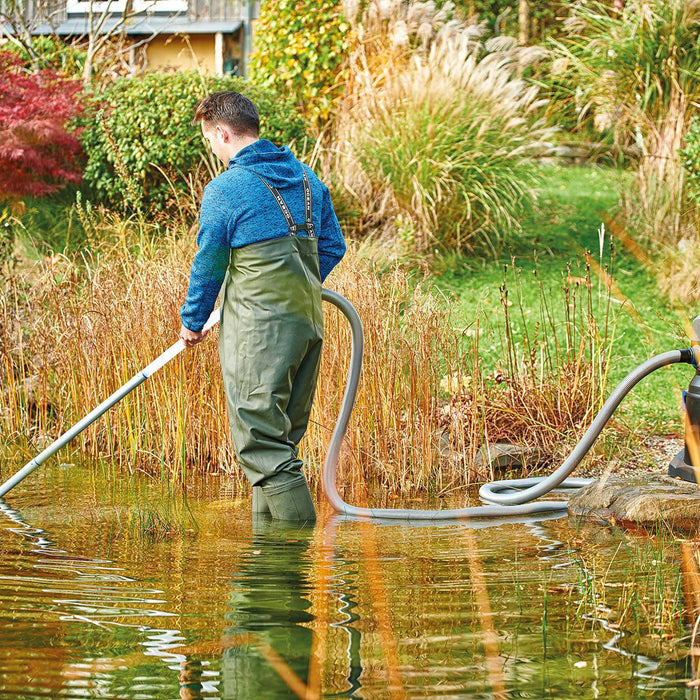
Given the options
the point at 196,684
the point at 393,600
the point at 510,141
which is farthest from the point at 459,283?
the point at 196,684

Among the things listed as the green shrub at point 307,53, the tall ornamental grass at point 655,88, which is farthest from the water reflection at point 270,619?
the green shrub at point 307,53

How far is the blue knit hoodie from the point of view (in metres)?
4.50

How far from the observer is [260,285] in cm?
454

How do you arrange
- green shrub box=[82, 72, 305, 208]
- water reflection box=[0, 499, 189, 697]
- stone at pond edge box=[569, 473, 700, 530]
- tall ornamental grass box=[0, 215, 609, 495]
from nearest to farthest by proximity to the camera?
water reflection box=[0, 499, 189, 697], stone at pond edge box=[569, 473, 700, 530], tall ornamental grass box=[0, 215, 609, 495], green shrub box=[82, 72, 305, 208]

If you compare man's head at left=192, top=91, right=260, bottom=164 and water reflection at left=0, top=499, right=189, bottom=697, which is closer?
water reflection at left=0, top=499, right=189, bottom=697

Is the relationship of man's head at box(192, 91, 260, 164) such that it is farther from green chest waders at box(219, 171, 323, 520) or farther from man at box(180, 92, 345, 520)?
green chest waders at box(219, 171, 323, 520)

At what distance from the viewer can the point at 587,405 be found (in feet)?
20.3

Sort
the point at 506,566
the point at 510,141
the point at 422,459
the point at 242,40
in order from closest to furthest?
the point at 506,566, the point at 422,459, the point at 510,141, the point at 242,40

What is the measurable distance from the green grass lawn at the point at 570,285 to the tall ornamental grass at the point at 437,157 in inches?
16.9

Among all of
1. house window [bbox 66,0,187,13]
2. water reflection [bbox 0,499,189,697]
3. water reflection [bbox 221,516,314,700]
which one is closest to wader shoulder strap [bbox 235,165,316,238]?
water reflection [bbox 221,516,314,700]

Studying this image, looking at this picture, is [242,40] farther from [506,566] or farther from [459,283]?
[506,566]

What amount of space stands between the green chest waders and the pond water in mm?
252

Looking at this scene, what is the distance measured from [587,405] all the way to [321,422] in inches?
57.4

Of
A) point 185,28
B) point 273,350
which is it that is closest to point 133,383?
point 273,350
